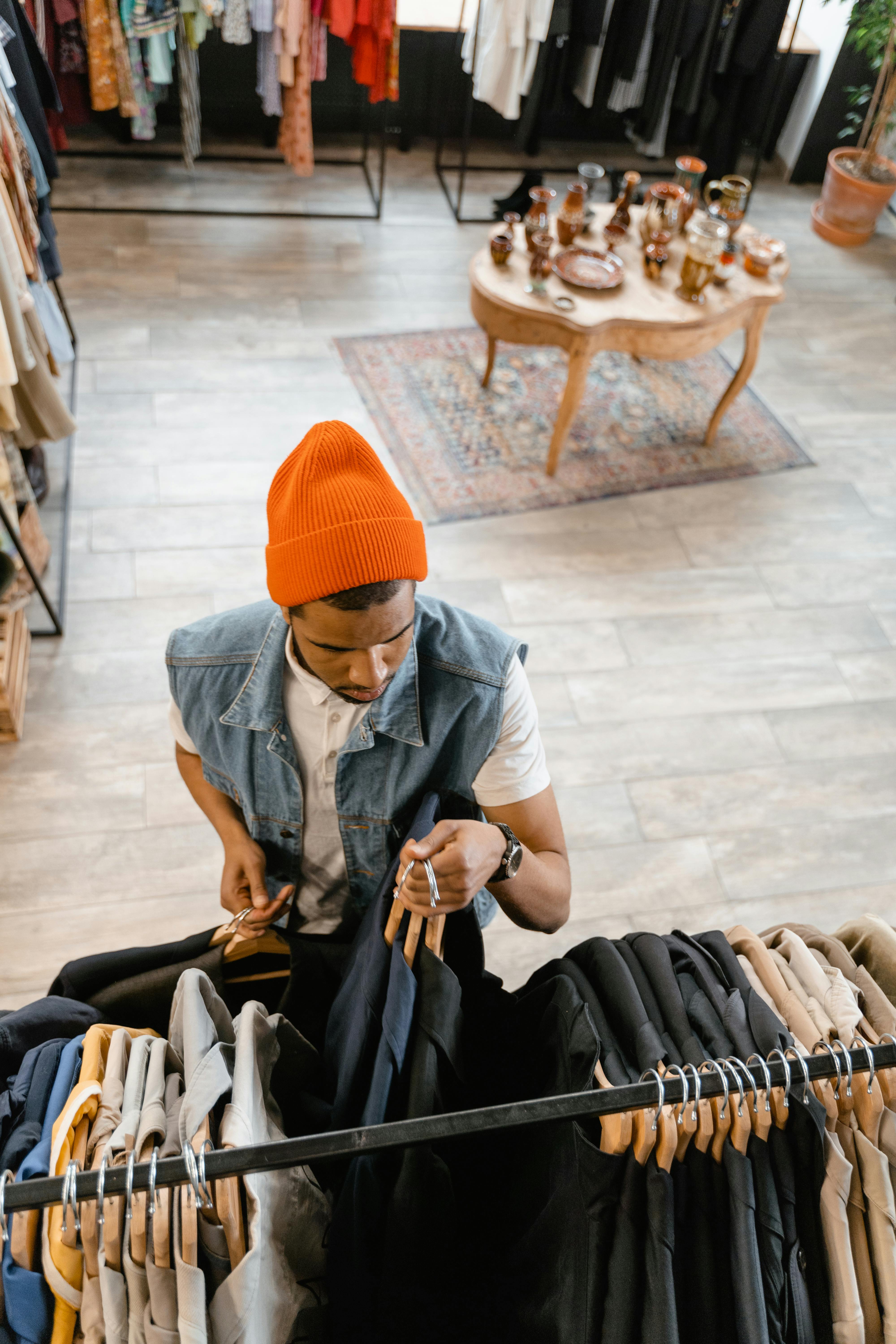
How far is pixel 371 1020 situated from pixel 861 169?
5523 millimetres

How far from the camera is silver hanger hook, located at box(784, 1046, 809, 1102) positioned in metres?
1.08

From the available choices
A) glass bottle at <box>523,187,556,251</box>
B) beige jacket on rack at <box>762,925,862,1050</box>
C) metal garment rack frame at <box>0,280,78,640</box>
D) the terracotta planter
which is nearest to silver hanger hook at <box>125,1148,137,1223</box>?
beige jacket on rack at <box>762,925,862,1050</box>

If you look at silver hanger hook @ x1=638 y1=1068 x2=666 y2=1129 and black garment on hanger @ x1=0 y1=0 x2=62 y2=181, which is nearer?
silver hanger hook @ x1=638 y1=1068 x2=666 y2=1129

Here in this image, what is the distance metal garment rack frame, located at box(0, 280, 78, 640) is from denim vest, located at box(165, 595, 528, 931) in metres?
1.41

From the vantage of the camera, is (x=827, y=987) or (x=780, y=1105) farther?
(x=827, y=987)

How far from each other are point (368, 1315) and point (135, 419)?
333 cm

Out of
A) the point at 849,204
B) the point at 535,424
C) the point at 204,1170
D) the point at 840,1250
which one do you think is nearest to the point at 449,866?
the point at 204,1170

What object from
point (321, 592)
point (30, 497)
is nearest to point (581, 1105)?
point (321, 592)

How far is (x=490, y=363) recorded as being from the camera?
13.2 ft

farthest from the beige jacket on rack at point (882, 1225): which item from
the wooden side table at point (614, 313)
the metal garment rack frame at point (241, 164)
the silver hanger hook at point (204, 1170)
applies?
the metal garment rack frame at point (241, 164)

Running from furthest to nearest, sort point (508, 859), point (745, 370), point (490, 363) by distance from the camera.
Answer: point (490, 363)
point (745, 370)
point (508, 859)

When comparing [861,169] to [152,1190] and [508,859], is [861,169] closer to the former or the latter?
[508,859]

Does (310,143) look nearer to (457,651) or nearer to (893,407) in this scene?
(893,407)

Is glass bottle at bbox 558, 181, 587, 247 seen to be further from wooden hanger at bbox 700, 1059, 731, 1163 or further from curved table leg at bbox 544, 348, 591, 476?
wooden hanger at bbox 700, 1059, 731, 1163
